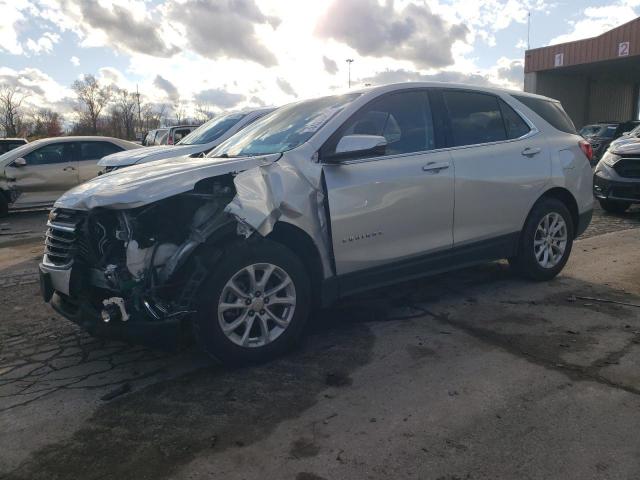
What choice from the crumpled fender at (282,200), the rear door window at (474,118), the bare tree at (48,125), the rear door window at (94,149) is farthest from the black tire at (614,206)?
the bare tree at (48,125)

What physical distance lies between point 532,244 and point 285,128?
2624mm

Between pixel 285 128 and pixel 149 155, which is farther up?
pixel 285 128

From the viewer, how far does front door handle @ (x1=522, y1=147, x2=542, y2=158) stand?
498cm

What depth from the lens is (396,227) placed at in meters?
4.12

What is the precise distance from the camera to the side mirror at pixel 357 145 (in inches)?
149

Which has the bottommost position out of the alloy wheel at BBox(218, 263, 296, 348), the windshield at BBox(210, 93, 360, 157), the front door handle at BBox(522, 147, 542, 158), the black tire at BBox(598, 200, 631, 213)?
the black tire at BBox(598, 200, 631, 213)

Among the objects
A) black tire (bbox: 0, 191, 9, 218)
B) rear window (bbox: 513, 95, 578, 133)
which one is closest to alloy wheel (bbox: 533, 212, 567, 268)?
rear window (bbox: 513, 95, 578, 133)

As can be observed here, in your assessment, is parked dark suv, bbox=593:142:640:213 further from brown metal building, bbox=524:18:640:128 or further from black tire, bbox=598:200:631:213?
brown metal building, bbox=524:18:640:128

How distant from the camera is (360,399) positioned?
10.2ft

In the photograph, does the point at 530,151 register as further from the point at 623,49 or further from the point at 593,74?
the point at 593,74

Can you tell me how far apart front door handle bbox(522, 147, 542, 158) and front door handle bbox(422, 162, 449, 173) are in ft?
3.46

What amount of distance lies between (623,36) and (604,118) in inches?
416

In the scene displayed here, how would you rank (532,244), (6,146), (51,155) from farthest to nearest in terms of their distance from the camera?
(6,146)
(51,155)
(532,244)

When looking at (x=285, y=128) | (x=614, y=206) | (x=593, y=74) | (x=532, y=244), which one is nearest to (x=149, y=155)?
(x=285, y=128)
